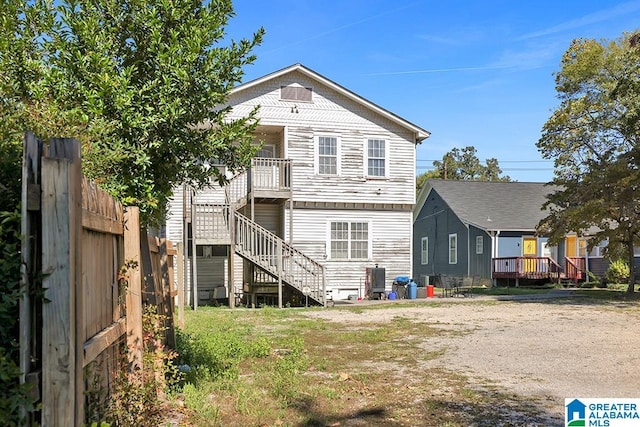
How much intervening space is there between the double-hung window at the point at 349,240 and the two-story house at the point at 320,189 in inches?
1.5

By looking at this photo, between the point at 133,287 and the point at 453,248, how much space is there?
29.0 meters

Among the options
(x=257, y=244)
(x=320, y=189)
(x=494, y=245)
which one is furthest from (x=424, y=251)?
(x=257, y=244)

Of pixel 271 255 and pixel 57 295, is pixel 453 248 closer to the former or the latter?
pixel 271 255

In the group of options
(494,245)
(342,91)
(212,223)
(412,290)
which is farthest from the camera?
(494,245)

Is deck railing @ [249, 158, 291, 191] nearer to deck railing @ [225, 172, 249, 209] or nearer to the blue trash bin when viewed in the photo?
deck railing @ [225, 172, 249, 209]

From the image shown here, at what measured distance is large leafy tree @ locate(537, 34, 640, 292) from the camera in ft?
63.8

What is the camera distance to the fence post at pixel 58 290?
2.50m

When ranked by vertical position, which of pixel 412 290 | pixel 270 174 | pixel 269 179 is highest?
pixel 270 174

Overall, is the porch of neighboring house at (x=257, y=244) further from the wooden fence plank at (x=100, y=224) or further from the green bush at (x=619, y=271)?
the green bush at (x=619, y=271)

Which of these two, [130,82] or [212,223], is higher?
[130,82]

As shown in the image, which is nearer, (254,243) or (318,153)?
(254,243)

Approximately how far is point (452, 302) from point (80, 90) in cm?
1658

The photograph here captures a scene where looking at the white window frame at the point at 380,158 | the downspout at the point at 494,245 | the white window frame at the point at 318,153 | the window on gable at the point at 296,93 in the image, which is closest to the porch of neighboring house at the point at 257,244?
the white window frame at the point at 318,153

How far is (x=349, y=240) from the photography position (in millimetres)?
21375
